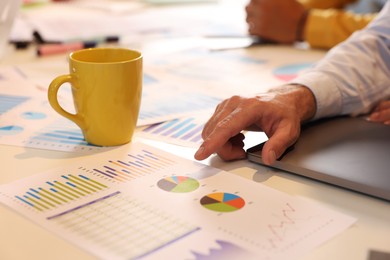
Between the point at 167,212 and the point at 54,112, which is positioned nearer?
the point at 167,212

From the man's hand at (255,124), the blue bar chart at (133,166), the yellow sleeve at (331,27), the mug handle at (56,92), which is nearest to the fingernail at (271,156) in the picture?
the man's hand at (255,124)

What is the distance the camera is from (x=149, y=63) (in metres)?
1.13

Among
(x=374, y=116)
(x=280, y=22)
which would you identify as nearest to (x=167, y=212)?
(x=374, y=116)

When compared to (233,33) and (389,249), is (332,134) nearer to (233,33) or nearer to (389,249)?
(389,249)

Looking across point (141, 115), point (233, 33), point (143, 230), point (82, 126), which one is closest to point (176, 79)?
point (141, 115)

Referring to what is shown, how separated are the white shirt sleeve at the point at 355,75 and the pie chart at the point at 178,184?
27 cm

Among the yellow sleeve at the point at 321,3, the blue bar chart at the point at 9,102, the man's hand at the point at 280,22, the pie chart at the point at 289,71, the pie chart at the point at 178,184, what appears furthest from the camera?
the yellow sleeve at the point at 321,3

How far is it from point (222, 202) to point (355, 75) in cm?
43

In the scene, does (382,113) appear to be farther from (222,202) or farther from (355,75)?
(222,202)

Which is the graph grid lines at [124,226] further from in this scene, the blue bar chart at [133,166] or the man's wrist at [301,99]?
the man's wrist at [301,99]

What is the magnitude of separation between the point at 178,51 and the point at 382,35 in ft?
1.58

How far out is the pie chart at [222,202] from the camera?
0.53 metres

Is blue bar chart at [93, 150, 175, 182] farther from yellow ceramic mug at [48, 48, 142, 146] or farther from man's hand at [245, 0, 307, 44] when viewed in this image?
man's hand at [245, 0, 307, 44]

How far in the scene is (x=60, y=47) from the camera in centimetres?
121
